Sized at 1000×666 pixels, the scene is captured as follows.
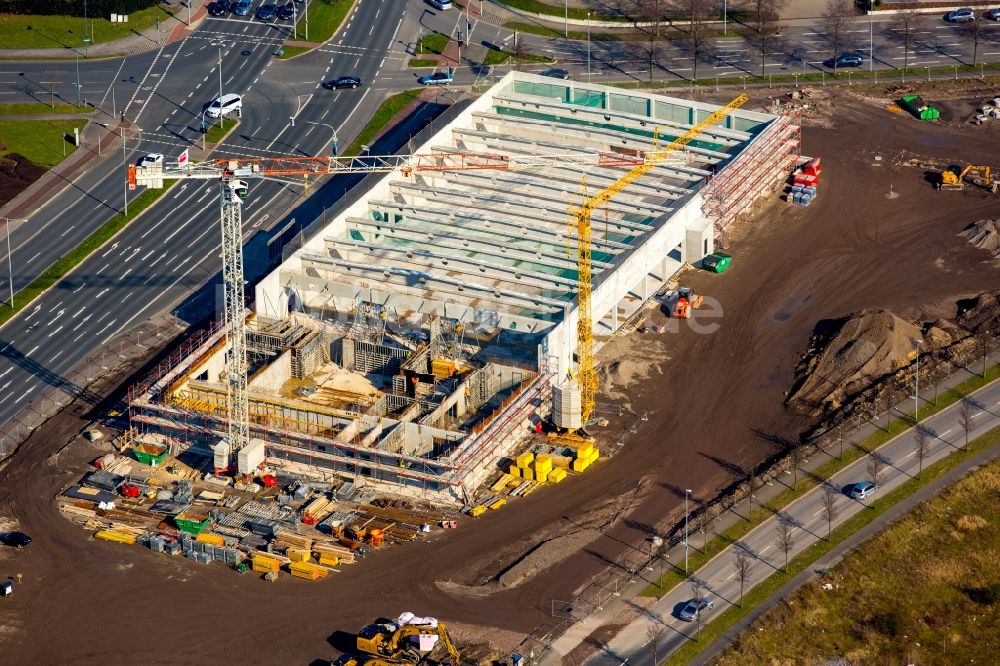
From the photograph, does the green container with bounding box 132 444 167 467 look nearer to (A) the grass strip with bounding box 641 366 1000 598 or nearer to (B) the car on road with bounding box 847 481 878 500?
(A) the grass strip with bounding box 641 366 1000 598

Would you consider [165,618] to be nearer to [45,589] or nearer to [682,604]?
[45,589]

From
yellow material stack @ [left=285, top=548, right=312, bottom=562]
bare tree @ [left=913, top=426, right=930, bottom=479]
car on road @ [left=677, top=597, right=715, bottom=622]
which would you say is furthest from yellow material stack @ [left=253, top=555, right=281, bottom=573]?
bare tree @ [left=913, top=426, right=930, bottom=479]

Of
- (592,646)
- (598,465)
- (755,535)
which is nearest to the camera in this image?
(592,646)

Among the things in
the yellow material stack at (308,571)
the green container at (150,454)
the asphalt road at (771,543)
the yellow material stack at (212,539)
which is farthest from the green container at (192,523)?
the asphalt road at (771,543)

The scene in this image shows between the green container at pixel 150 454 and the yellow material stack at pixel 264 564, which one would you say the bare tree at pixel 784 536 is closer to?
the yellow material stack at pixel 264 564

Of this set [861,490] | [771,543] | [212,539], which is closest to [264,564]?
[212,539]

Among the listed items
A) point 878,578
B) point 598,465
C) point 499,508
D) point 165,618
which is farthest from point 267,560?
point 878,578
